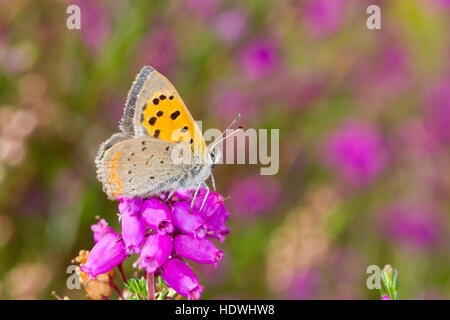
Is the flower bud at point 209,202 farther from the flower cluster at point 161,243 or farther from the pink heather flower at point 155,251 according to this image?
the pink heather flower at point 155,251

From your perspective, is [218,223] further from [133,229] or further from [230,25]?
[230,25]

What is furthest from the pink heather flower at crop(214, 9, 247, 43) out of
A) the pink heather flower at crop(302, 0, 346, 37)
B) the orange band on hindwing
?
the orange band on hindwing

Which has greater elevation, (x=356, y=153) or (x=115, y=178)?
(x=356, y=153)

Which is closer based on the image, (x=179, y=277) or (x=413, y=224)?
(x=179, y=277)

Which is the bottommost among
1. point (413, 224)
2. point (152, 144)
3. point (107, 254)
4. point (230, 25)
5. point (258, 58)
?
point (413, 224)

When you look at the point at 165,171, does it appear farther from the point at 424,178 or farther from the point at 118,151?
the point at 424,178

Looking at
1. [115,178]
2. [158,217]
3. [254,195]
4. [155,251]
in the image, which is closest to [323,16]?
[254,195]

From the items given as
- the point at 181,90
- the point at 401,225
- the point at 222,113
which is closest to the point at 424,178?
the point at 401,225
